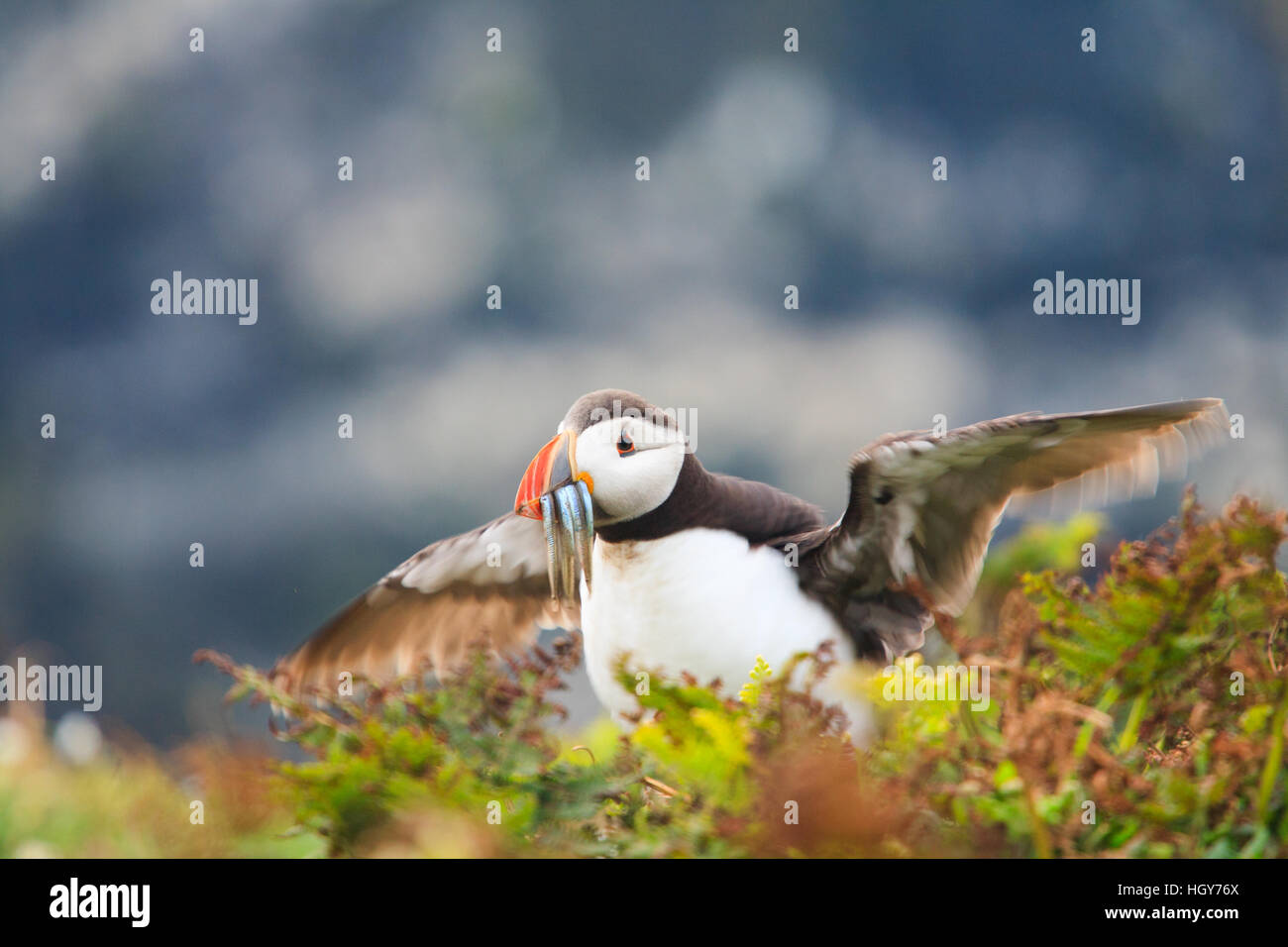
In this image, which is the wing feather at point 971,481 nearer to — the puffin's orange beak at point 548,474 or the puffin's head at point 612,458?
the puffin's head at point 612,458

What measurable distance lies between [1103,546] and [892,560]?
11.9 inches

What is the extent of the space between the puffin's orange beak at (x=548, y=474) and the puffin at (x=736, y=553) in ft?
0.07

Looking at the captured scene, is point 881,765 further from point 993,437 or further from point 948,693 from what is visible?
point 993,437

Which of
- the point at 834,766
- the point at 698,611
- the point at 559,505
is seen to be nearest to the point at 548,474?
the point at 559,505

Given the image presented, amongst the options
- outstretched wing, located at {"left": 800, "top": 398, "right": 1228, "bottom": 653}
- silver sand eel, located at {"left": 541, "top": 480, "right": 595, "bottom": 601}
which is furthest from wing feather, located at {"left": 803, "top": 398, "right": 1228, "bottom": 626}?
silver sand eel, located at {"left": 541, "top": 480, "right": 595, "bottom": 601}

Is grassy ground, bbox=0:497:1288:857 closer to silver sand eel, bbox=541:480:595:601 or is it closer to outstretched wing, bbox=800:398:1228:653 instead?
silver sand eel, bbox=541:480:595:601

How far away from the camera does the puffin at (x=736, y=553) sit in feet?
4.48

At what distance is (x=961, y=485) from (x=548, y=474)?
620 millimetres

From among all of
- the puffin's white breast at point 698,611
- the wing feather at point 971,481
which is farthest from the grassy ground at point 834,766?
the puffin's white breast at point 698,611

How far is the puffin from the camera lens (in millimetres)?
1364

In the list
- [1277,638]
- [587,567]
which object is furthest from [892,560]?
[1277,638]

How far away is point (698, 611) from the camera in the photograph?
4.97 ft
